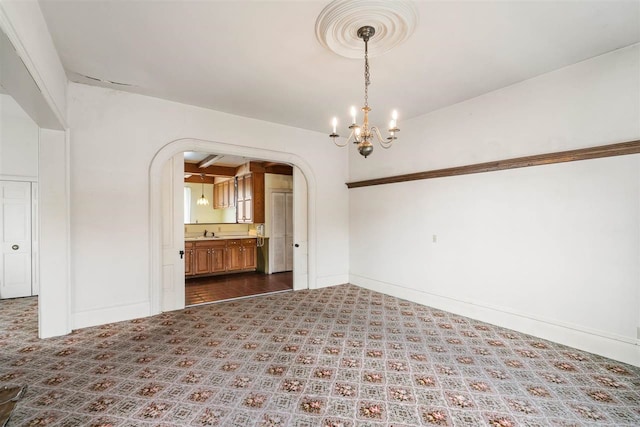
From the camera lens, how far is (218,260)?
23.6 ft

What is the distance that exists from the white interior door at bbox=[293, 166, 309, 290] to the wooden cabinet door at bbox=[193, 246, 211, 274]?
2.52 meters

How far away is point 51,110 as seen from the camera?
9.48 feet

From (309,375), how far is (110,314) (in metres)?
2.98

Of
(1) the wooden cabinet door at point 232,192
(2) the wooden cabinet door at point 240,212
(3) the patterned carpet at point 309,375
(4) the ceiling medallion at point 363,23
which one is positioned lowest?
(3) the patterned carpet at point 309,375

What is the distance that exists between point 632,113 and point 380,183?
3.30m

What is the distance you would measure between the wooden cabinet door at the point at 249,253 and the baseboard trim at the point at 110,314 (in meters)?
3.46

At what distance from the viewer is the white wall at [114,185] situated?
374 centimetres

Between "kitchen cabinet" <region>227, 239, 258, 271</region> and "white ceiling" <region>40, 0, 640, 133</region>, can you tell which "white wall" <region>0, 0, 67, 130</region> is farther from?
"kitchen cabinet" <region>227, 239, 258, 271</region>

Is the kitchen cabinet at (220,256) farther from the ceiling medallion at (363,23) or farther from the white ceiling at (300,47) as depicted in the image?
the ceiling medallion at (363,23)

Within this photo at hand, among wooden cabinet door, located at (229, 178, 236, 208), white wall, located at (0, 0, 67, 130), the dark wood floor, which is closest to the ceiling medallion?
white wall, located at (0, 0, 67, 130)

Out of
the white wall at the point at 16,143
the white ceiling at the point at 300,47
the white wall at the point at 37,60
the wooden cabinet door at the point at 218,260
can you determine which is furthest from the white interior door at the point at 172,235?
the white wall at the point at 16,143

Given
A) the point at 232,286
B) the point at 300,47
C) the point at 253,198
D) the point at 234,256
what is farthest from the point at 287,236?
the point at 300,47

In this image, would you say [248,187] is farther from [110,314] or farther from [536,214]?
[536,214]

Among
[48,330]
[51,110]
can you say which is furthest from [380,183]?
[48,330]
